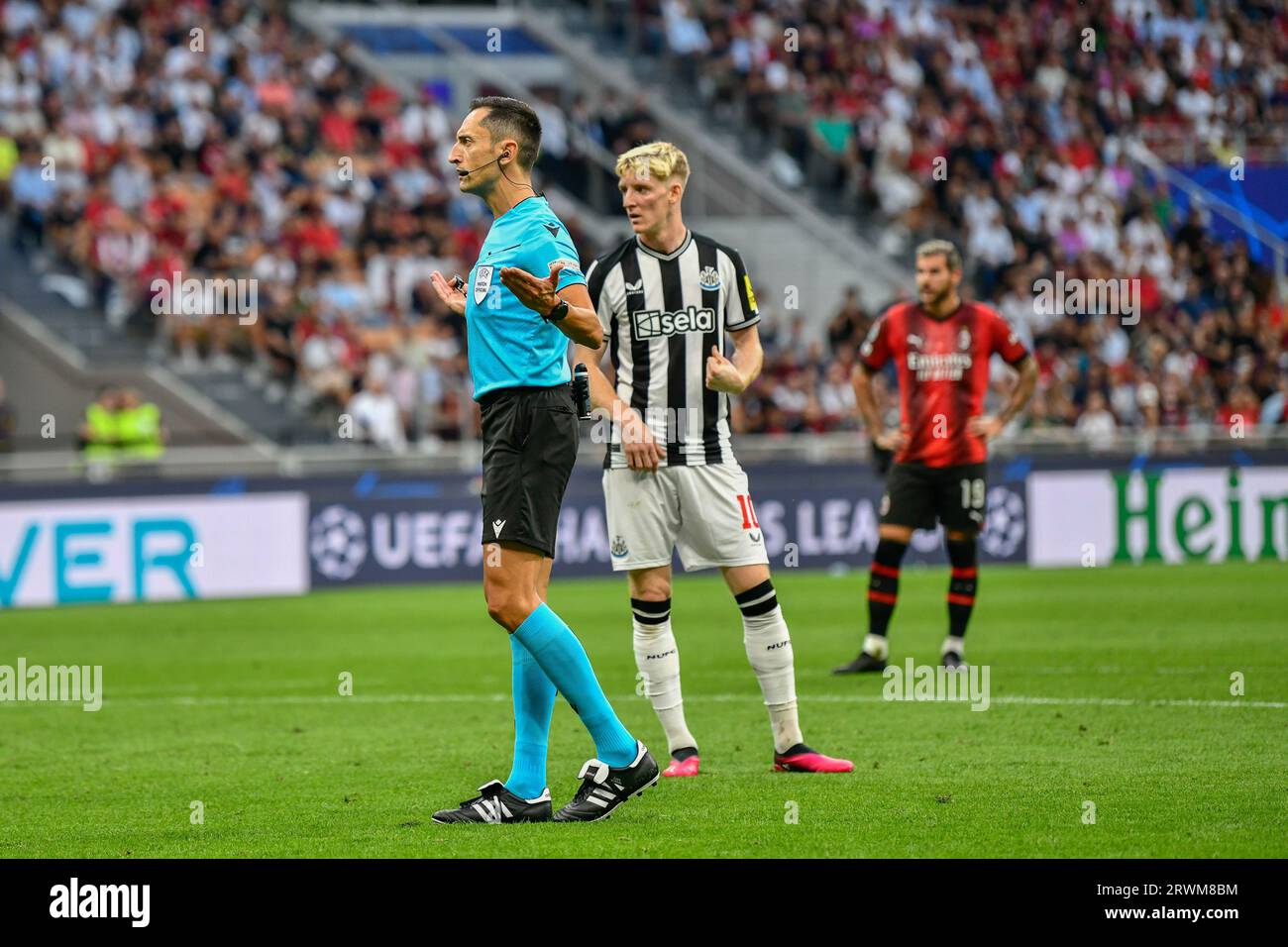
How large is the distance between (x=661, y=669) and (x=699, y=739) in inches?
45.1

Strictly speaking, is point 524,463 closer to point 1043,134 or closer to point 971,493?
point 971,493

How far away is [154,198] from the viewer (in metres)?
Result: 23.0

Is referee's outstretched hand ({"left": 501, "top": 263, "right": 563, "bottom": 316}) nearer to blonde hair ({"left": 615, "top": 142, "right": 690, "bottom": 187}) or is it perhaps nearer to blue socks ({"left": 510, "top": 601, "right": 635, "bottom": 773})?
blue socks ({"left": 510, "top": 601, "right": 635, "bottom": 773})

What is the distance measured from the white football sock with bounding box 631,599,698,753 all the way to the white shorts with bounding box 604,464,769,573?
0.22 metres

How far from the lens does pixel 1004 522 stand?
Result: 2172cm

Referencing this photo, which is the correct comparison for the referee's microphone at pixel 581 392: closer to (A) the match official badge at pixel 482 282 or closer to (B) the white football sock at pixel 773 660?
(A) the match official badge at pixel 482 282

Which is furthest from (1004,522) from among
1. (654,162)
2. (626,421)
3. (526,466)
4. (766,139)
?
(526,466)

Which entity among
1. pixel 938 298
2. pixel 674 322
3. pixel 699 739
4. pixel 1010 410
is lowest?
pixel 699 739

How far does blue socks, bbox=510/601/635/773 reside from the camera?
6.85 metres

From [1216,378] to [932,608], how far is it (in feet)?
33.6

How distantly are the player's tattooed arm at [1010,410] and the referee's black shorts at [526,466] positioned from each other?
5.49 metres

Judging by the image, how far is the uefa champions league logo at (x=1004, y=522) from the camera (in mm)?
21656
